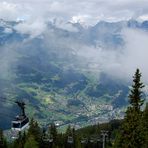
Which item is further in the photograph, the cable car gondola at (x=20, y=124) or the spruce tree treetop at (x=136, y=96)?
the spruce tree treetop at (x=136, y=96)

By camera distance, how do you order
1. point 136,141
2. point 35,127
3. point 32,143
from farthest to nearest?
1. point 35,127
2. point 32,143
3. point 136,141

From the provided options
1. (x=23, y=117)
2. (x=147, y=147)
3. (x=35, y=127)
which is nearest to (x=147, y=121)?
(x=147, y=147)

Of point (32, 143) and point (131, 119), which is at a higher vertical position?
point (131, 119)

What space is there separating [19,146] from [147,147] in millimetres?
101601

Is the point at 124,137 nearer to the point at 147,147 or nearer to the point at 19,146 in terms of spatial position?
the point at 147,147

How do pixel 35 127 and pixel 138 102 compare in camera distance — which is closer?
pixel 138 102

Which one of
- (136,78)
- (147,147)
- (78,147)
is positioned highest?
(136,78)

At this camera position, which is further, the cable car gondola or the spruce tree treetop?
the spruce tree treetop

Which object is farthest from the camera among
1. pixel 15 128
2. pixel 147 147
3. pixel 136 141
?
pixel 147 147

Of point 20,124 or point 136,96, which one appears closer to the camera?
point 20,124

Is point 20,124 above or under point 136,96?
under

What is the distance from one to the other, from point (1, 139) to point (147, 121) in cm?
8720

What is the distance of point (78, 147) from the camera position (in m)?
200

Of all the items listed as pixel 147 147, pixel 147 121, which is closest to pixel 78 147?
pixel 147 121
